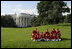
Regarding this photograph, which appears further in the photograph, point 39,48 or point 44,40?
point 44,40

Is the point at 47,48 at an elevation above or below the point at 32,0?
below

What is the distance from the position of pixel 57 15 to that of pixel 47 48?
8.19 meters

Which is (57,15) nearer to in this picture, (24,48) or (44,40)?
(44,40)

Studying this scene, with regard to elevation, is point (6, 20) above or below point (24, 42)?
above

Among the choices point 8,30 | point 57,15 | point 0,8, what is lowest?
point 8,30

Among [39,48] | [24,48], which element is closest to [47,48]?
[39,48]

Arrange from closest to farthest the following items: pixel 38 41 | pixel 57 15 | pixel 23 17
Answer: pixel 38 41 < pixel 23 17 < pixel 57 15

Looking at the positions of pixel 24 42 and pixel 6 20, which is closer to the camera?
pixel 24 42

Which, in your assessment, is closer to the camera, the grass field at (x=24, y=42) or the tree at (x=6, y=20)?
the grass field at (x=24, y=42)

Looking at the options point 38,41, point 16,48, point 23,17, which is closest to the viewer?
point 16,48

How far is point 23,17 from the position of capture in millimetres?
15625

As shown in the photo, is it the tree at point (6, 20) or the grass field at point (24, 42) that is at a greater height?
the tree at point (6, 20)

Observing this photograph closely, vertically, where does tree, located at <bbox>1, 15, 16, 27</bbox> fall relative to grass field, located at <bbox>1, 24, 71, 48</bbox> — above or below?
above

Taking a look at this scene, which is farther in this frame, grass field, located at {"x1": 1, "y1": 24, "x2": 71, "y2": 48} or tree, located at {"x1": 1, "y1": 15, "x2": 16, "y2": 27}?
tree, located at {"x1": 1, "y1": 15, "x2": 16, "y2": 27}
